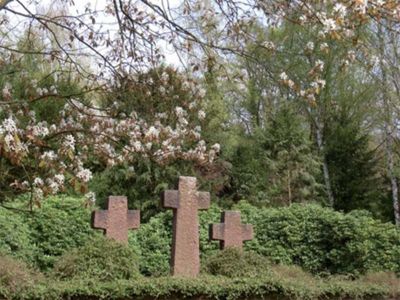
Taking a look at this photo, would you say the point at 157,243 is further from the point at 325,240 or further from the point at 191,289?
the point at 191,289

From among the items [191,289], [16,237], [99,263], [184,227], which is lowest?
[191,289]

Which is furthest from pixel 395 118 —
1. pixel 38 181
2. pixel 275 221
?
pixel 38 181

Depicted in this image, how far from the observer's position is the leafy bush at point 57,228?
10.9m

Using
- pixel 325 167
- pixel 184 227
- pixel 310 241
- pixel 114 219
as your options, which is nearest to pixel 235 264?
pixel 184 227

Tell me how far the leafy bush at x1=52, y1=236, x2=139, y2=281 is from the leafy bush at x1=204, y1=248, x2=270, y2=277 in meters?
1.12

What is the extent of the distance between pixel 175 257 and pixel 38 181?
11.7ft

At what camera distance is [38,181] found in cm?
473

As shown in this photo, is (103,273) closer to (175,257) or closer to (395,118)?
(175,257)

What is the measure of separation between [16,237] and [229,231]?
138 inches

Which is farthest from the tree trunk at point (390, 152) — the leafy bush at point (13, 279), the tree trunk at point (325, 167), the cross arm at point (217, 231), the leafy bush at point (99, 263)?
the leafy bush at point (13, 279)

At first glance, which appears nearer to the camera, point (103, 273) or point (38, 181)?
point (38, 181)

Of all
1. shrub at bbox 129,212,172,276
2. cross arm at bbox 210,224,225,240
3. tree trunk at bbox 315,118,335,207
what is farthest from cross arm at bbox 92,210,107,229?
tree trunk at bbox 315,118,335,207

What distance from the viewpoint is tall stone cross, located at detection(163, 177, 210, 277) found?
800 cm

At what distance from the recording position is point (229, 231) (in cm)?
889
